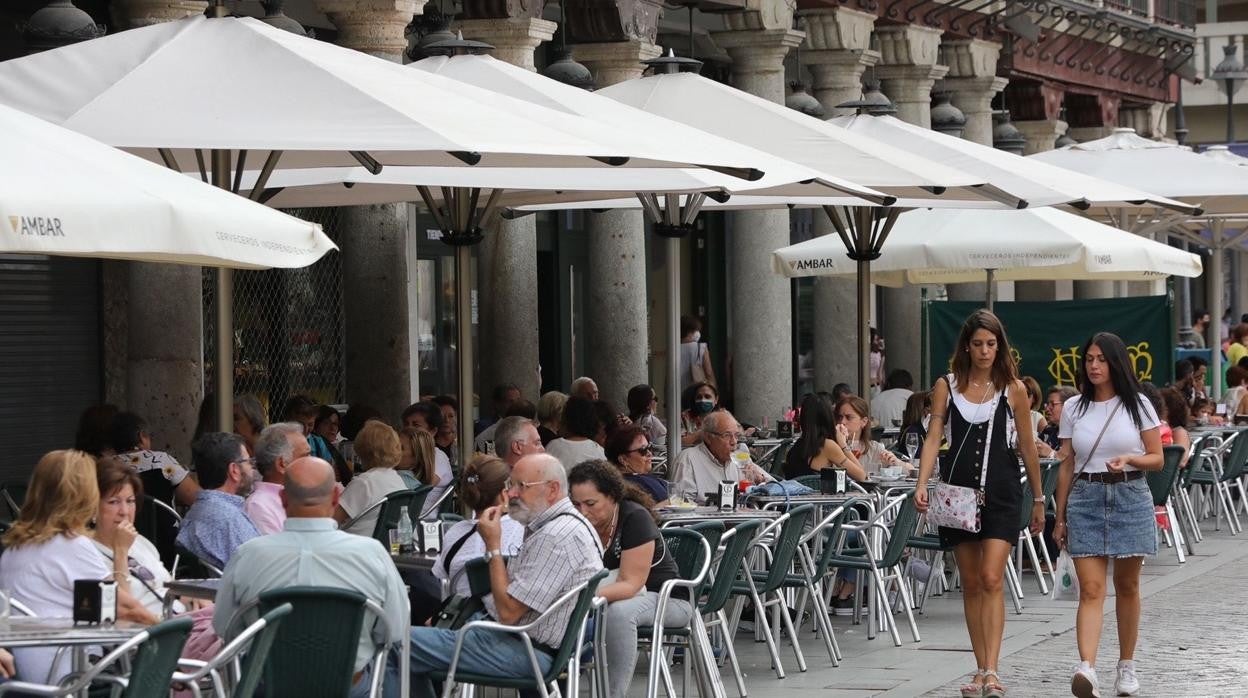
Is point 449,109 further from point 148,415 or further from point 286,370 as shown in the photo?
point 286,370

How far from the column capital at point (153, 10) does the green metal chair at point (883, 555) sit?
519 cm

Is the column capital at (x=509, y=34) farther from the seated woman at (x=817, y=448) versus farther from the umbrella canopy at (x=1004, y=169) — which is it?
the seated woman at (x=817, y=448)

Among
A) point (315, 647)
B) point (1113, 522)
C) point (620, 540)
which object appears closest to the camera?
point (315, 647)

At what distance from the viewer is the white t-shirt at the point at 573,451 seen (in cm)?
1271

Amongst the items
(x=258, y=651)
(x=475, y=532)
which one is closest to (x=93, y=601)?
(x=258, y=651)

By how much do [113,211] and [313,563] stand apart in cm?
123

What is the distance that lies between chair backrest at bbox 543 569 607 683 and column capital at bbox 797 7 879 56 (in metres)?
15.9

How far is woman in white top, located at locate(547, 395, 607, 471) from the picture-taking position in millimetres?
12727

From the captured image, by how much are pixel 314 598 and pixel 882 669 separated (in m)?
4.73

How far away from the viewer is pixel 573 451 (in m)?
12.7

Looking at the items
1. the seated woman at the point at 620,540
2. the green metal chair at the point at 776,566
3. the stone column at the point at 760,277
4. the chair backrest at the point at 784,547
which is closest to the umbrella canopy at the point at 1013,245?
the stone column at the point at 760,277

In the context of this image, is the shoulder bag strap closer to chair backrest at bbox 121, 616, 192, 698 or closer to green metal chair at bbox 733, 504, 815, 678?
green metal chair at bbox 733, 504, 815, 678

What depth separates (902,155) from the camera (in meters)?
13.3

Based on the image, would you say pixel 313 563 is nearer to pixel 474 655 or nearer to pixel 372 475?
pixel 474 655
